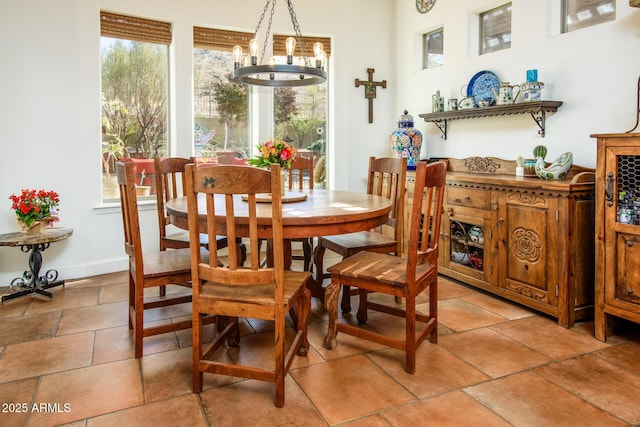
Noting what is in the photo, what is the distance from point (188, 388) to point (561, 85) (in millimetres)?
3181

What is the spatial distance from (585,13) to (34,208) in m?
4.26

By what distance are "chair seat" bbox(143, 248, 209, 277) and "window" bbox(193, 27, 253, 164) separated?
2047 millimetres

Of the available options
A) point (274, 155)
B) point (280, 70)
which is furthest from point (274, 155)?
point (280, 70)

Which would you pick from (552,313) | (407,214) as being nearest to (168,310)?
(407,214)

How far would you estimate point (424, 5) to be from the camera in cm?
459

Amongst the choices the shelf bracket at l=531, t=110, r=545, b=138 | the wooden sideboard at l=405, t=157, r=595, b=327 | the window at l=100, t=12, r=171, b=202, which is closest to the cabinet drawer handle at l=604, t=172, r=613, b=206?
the wooden sideboard at l=405, t=157, r=595, b=327

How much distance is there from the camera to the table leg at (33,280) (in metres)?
3.32

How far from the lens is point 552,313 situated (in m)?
2.83

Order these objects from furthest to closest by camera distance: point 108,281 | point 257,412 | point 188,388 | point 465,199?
point 108,281 → point 465,199 → point 188,388 → point 257,412

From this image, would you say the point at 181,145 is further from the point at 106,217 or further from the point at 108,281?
the point at 108,281

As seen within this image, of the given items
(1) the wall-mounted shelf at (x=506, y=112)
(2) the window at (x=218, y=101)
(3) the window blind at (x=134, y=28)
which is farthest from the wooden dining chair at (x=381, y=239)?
(3) the window blind at (x=134, y=28)

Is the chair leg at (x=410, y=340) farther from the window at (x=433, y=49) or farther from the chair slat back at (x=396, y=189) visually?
the window at (x=433, y=49)

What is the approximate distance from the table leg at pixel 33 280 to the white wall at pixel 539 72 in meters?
3.67

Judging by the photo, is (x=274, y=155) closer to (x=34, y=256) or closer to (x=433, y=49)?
(x=34, y=256)
